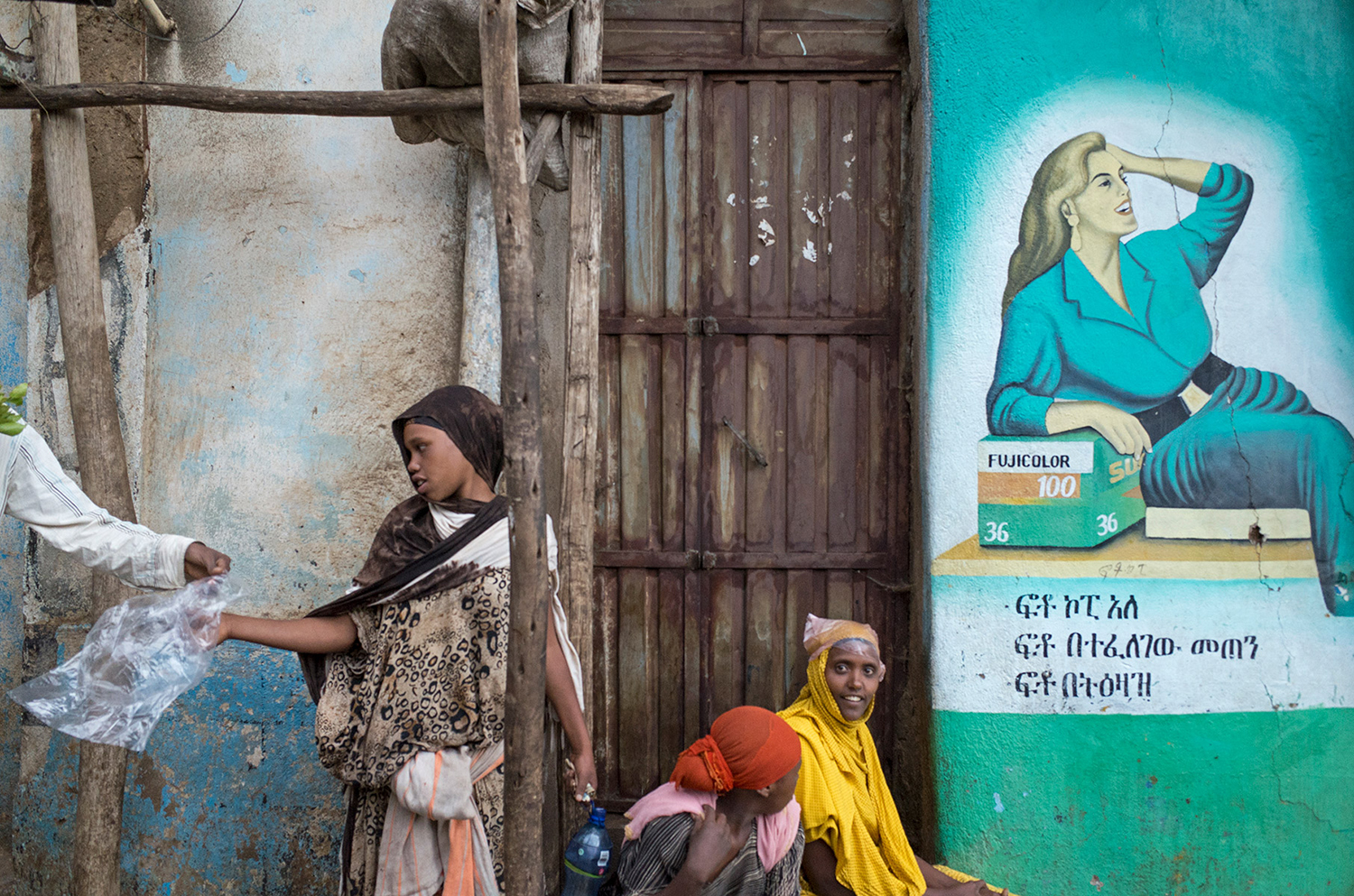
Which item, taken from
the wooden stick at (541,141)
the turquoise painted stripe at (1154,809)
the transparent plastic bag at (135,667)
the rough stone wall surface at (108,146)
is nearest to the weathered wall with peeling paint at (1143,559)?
the turquoise painted stripe at (1154,809)

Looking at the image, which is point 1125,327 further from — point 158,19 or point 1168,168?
point 158,19

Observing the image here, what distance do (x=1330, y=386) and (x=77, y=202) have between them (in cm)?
421

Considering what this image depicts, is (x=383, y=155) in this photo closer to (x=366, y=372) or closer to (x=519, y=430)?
(x=366, y=372)

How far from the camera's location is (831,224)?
3.48 metres

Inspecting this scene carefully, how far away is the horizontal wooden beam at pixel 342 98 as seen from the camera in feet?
9.41

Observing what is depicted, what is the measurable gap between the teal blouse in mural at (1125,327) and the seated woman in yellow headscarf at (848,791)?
0.96m

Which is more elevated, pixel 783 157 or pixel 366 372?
pixel 783 157

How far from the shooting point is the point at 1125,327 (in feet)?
10.7

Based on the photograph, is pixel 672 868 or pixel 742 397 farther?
pixel 742 397

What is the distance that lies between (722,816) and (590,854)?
46cm

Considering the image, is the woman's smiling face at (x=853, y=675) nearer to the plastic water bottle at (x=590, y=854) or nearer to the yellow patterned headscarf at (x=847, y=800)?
the yellow patterned headscarf at (x=847, y=800)

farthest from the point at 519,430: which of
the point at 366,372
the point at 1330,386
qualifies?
the point at 1330,386

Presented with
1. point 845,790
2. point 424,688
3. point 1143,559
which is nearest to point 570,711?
point 424,688

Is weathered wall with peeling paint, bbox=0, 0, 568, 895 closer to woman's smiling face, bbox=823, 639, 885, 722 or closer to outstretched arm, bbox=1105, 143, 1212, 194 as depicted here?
woman's smiling face, bbox=823, 639, 885, 722
